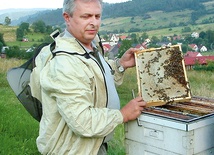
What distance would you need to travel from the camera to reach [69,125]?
2682 mm

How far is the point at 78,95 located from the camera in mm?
2625

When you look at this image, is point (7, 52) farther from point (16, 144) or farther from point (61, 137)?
point (61, 137)

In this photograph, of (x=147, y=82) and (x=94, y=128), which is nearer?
(x=94, y=128)

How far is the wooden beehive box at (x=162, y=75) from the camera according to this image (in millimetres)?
3127

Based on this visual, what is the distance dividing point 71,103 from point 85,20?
68 centimetres

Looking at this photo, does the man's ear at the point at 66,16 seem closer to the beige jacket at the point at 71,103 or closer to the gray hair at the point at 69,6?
the gray hair at the point at 69,6

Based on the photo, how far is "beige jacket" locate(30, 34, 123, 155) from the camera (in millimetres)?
2635

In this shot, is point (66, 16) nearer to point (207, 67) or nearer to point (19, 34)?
point (207, 67)

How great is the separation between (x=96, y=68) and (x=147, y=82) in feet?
1.99

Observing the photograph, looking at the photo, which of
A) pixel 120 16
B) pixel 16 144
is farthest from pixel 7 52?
pixel 120 16

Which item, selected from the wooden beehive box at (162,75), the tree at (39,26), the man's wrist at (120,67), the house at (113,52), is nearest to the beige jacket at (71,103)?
the wooden beehive box at (162,75)

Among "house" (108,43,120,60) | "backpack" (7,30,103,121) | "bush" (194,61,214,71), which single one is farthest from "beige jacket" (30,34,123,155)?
"bush" (194,61,214,71)

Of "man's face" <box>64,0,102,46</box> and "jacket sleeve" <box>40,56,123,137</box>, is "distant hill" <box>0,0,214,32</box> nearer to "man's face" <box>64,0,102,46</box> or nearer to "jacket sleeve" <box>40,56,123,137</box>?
"man's face" <box>64,0,102,46</box>

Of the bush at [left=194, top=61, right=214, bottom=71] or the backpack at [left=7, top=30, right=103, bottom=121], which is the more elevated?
the backpack at [left=7, top=30, right=103, bottom=121]
